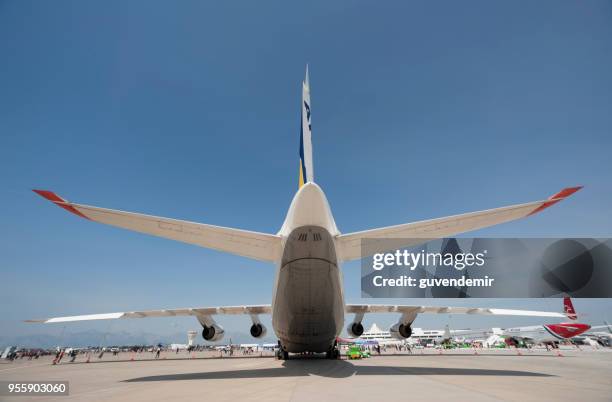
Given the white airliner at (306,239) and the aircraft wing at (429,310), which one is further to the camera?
the aircraft wing at (429,310)

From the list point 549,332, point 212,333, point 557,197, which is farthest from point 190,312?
point 549,332

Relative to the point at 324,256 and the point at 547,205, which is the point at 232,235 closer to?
the point at 324,256

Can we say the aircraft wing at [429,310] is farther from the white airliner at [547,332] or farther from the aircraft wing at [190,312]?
the white airliner at [547,332]

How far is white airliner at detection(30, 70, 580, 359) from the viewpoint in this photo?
24.8 feet

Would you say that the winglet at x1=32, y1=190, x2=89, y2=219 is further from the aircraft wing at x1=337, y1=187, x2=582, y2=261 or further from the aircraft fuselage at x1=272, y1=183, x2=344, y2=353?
the aircraft wing at x1=337, y1=187, x2=582, y2=261

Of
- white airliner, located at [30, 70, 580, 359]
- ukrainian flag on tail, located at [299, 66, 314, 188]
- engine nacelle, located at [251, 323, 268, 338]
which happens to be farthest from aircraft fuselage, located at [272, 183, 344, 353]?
engine nacelle, located at [251, 323, 268, 338]

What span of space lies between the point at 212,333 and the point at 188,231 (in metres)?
12.1

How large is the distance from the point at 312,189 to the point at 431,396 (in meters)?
5.08

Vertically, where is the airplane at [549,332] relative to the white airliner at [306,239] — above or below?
below

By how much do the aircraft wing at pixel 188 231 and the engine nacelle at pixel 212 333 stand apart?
10.3 metres

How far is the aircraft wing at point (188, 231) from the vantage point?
23.3ft

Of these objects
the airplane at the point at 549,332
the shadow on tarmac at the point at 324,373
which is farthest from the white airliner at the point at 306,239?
the airplane at the point at 549,332

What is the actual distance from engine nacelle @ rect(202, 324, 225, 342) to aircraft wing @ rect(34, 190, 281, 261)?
1031 cm

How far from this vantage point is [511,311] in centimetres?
1816
